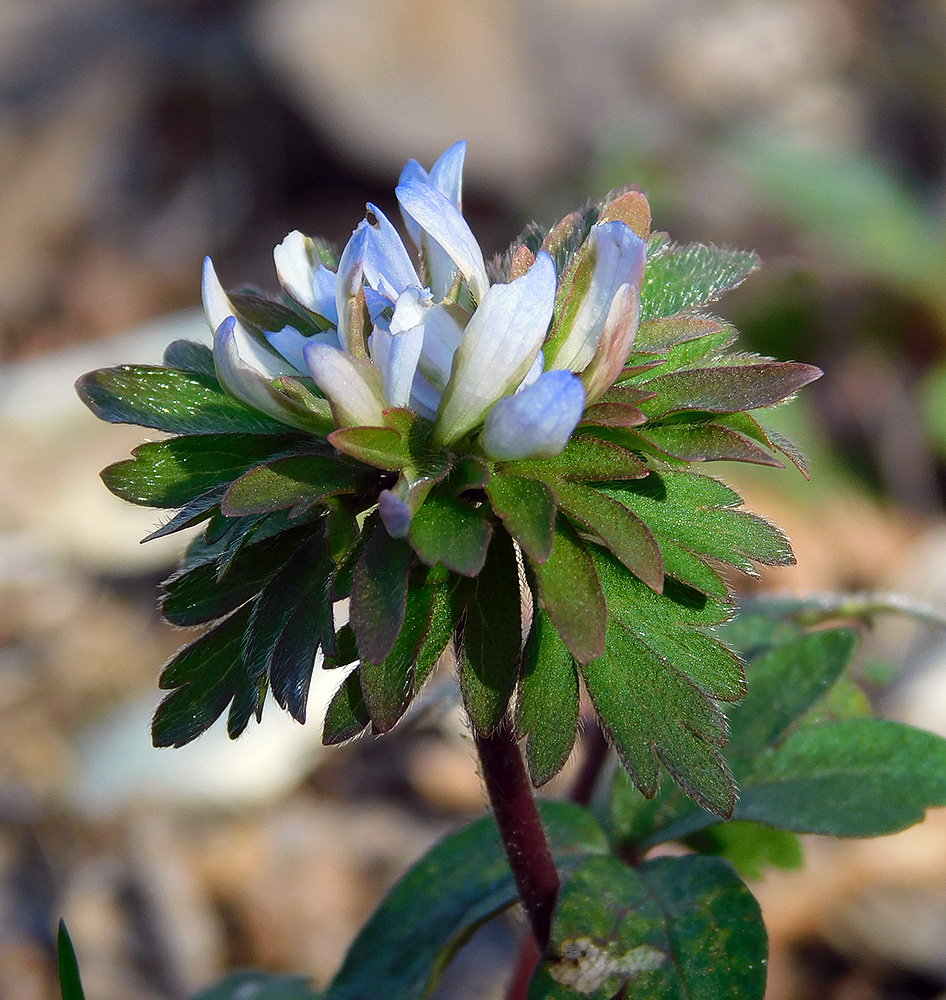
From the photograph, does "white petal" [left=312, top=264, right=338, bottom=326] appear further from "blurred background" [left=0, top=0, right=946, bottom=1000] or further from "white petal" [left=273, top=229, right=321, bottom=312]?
"blurred background" [left=0, top=0, right=946, bottom=1000]

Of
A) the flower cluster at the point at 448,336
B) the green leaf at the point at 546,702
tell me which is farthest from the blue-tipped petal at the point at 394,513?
the green leaf at the point at 546,702

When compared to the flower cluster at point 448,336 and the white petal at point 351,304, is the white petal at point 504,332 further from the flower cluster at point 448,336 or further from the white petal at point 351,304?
the white petal at point 351,304

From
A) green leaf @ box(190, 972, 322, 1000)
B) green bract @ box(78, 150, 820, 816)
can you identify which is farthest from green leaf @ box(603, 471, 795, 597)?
green leaf @ box(190, 972, 322, 1000)

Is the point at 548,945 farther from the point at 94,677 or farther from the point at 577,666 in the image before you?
the point at 94,677

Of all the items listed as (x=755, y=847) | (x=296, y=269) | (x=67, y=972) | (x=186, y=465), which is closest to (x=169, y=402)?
(x=186, y=465)

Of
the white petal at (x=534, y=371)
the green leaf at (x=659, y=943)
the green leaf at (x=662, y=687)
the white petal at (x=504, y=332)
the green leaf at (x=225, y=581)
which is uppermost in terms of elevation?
the white petal at (x=504, y=332)
